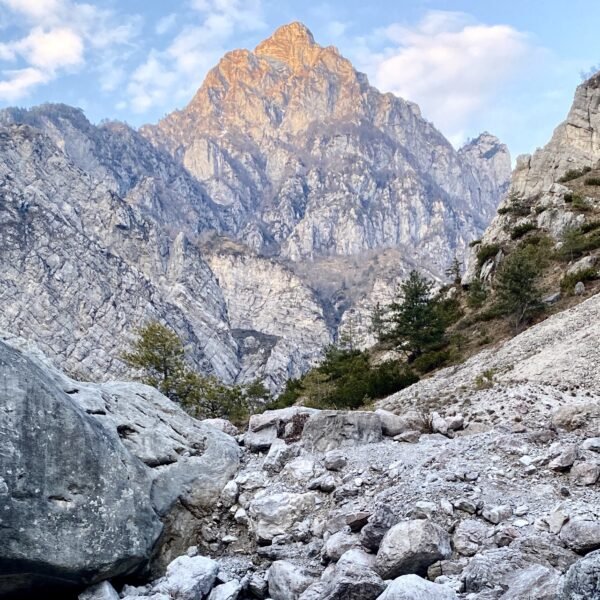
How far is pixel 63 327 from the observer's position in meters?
172

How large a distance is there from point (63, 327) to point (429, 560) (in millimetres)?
183516

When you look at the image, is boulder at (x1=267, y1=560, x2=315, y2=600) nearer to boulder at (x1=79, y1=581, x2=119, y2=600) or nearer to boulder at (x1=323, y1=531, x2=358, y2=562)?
boulder at (x1=323, y1=531, x2=358, y2=562)

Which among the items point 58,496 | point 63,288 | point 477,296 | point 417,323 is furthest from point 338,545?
point 63,288

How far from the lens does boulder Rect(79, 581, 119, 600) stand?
9.05m

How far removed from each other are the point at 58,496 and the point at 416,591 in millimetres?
6261

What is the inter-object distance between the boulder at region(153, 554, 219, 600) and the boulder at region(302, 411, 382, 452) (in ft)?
14.8

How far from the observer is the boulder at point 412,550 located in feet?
26.6

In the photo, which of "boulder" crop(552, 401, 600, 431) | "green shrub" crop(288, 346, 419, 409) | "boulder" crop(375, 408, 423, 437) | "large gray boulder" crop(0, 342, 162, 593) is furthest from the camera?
"green shrub" crop(288, 346, 419, 409)

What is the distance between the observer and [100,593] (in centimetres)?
912

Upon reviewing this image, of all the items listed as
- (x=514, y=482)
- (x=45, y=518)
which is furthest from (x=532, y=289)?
(x=45, y=518)

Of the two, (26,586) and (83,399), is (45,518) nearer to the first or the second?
(26,586)

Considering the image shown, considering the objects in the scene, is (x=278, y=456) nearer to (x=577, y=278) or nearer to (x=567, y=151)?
(x=577, y=278)

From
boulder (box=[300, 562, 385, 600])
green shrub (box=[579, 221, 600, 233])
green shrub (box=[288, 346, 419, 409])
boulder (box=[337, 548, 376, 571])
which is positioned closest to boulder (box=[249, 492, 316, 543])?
boulder (box=[337, 548, 376, 571])

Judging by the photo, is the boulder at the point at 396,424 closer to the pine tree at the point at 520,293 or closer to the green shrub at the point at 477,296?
the pine tree at the point at 520,293
